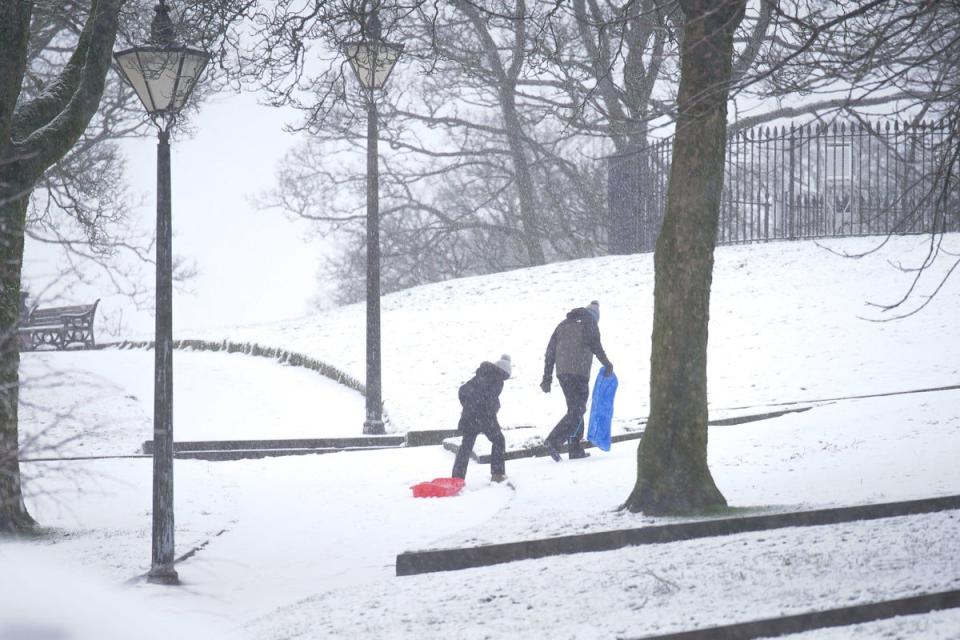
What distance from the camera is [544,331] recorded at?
68.7ft

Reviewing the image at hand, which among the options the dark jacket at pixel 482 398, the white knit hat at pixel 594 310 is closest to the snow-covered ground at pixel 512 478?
the dark jacket at pixel 482 398

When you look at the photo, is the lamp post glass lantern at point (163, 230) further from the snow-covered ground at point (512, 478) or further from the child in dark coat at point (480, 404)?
the child in dark coat at point (480, 404)

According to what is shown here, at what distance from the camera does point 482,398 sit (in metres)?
11.4

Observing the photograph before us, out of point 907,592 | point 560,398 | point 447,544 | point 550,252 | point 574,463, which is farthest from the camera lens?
point 550,252

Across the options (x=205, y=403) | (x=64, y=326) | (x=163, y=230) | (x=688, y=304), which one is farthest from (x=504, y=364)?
(x=64, y=326)

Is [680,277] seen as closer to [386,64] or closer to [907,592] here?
[907,592]

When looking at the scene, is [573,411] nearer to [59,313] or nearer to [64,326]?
[64,326]

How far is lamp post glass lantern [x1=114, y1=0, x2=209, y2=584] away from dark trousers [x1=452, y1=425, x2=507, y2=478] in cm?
378

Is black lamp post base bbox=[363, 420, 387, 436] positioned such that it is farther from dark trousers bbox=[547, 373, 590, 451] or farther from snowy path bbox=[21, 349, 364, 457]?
dark trousers bbox=[547, 373, 590, 451]

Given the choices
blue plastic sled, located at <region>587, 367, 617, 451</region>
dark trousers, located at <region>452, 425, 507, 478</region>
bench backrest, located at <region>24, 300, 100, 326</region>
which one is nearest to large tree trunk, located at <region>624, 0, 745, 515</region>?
dark trousers, located at <region>452, 425, 507, 478</region>

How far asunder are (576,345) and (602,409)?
2.56 feet

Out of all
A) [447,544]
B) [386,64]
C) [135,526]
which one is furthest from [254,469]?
[447,544]

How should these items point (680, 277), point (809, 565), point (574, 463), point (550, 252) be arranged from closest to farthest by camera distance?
point (809, 565)
point (680, 277)
point (574, 463)
point (550, 252)

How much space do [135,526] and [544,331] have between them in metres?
11.4
